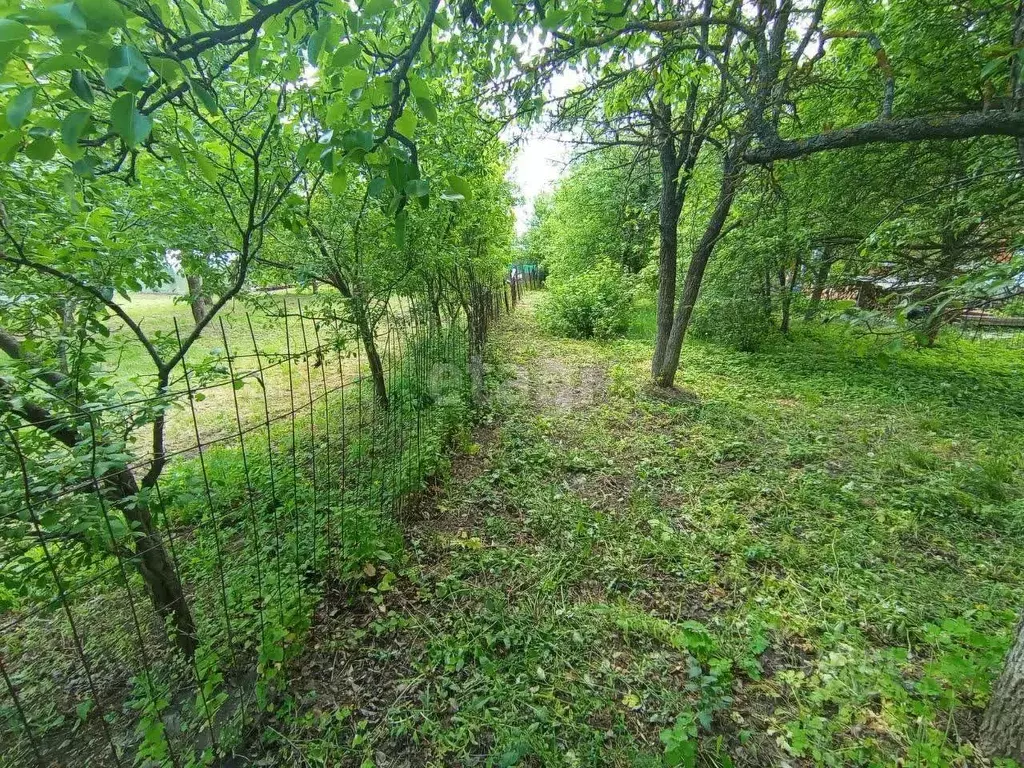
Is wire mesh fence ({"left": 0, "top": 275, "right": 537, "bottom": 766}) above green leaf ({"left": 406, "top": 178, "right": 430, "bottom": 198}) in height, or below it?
below

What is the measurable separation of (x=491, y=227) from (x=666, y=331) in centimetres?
422

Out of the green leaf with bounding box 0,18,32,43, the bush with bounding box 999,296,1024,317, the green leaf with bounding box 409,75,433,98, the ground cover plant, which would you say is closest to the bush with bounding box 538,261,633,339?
the ground cover plant

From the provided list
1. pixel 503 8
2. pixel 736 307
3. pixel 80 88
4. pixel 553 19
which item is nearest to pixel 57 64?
pixel 80 88

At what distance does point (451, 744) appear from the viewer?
2.01m

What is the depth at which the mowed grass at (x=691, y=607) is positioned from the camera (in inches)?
78.7

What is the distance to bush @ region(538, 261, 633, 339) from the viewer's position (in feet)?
36.8

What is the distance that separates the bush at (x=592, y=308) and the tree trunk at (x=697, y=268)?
433 cm

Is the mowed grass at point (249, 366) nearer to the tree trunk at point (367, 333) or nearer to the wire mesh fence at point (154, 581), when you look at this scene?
the tree trunk at point (367, 333)

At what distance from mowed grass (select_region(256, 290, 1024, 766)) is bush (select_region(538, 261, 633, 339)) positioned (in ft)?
20.7

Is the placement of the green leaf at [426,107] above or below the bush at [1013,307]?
above

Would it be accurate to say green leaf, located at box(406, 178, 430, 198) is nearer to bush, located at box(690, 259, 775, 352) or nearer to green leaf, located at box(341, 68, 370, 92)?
green leaf, located at box(341, 68, 370, 92)

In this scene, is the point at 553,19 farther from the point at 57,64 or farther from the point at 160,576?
the point at 160,576

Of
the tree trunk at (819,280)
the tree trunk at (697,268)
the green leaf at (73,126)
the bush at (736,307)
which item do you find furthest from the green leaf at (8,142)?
the bush at (736,307)

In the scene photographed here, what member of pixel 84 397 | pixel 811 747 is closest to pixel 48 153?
pixel 84 397
